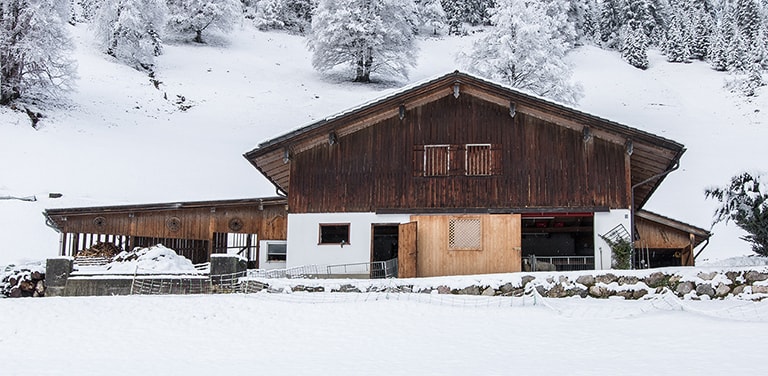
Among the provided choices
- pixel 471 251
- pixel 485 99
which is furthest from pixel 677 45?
pixel 471 251

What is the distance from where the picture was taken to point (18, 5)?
37.4 m

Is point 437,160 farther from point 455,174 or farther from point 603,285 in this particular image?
point 603,285

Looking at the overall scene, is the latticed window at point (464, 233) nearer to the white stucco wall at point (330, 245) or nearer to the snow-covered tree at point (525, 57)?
the white stucco wall at point (330, 245)

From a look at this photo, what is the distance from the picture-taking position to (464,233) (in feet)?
61.0

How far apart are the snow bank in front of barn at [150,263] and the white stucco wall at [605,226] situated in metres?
10.7

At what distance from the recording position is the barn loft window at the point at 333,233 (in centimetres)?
1916

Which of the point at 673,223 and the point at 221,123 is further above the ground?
the point at 221,123

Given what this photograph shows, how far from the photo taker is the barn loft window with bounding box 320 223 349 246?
62.8 ft

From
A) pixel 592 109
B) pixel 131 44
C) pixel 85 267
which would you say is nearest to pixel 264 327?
pixel 85 267

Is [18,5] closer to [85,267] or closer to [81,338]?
[85,267]

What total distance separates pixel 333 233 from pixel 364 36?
31782 millimetres

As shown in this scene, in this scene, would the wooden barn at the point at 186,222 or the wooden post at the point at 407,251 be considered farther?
the wooden barn at the point at 186,222

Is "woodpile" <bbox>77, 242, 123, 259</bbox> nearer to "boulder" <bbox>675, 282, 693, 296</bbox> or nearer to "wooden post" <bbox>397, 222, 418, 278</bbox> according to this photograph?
"wooden post" <bbox>397, 222, 418, 278</bbox>

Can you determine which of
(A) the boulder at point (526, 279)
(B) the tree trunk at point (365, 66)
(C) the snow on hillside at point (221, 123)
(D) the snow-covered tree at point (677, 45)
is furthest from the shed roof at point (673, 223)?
(D) the snow-covered tree at point (677, 45)
